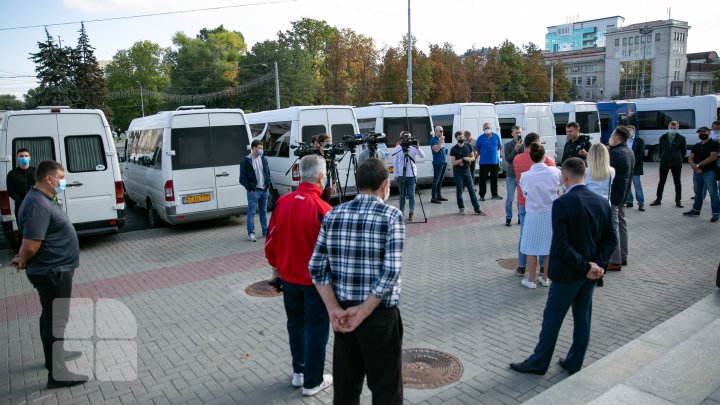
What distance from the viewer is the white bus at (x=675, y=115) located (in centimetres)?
2239

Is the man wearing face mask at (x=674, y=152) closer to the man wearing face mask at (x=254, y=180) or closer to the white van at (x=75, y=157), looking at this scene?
the man wearing face mask at (x=254, y=180)

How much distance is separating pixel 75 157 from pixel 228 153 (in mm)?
2899

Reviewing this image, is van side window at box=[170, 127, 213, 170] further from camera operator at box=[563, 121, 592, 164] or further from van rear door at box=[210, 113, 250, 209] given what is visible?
camera operator at box=[563, 121, 592, 164]

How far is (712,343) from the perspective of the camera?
14.3 ft

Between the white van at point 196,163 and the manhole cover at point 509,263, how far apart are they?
5.80m

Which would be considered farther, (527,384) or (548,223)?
(548,223)

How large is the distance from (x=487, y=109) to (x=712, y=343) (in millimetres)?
13614

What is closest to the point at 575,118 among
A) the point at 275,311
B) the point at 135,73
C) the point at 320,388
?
the point at 275,311

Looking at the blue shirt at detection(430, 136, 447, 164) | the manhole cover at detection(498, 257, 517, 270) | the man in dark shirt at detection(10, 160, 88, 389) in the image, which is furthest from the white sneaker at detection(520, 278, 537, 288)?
the blue shirt at detection(430, 136, 447, 164)

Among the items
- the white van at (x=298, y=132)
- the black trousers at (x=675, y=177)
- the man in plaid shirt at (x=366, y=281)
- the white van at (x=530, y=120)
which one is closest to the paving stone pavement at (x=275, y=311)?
the man in plaid shirt at (x=366, y=281)

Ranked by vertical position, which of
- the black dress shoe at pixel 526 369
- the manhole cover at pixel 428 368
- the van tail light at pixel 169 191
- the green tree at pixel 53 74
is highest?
the green tree at pixel 53 74

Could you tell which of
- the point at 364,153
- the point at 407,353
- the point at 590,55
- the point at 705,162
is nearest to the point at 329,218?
the point at 407,353

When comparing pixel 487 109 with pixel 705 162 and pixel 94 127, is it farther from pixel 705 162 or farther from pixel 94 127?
pixel 94 127

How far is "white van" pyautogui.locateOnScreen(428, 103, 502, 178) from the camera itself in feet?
55.2
